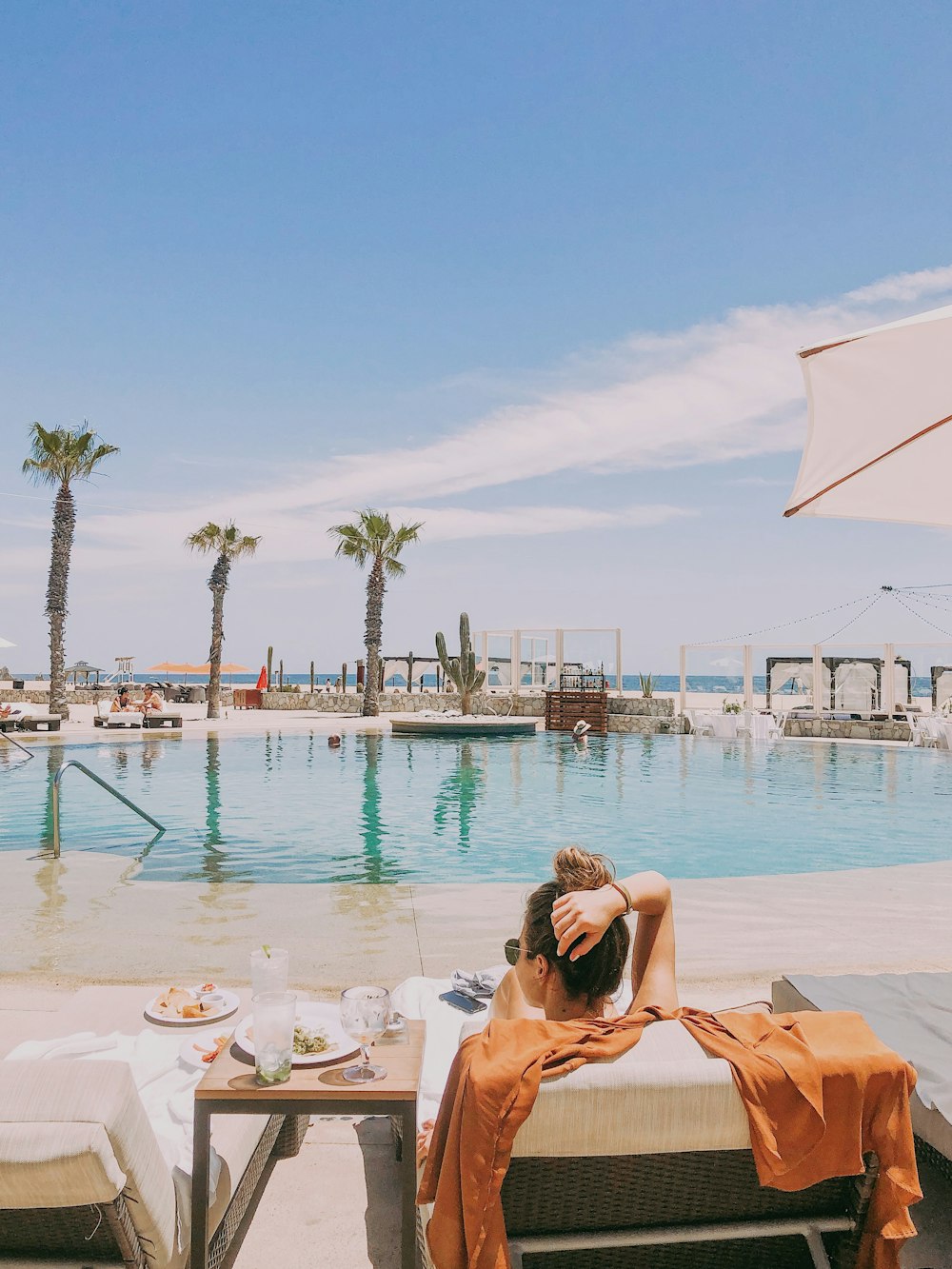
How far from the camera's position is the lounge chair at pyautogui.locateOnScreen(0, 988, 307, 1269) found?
1324 mm

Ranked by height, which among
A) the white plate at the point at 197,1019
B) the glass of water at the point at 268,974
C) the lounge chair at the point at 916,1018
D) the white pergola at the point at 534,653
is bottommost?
the white plate at the point at 197,1019

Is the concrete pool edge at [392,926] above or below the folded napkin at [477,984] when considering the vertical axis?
below

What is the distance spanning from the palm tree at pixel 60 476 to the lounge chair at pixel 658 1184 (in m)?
24.3

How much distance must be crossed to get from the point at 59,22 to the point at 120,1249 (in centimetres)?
1504

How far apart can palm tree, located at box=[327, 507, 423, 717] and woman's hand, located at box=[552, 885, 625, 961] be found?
23425 millimetres

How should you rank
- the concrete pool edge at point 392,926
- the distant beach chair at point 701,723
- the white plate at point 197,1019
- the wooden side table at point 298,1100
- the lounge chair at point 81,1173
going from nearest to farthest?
the lounge chair at point 81,1173, the wooden side table at point 298,1100, the white plate at point 197,1019, the concrete pool edge at point 392,926, the distant beach chair at point 701,723

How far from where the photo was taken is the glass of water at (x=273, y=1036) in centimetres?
183

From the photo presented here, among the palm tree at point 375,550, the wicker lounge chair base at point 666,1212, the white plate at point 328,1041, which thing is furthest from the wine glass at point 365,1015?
the palm tree at point 375,550

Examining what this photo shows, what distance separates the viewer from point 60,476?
77.5 ft

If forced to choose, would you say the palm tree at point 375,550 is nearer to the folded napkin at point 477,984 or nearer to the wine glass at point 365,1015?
the folded napkin at point 477,984

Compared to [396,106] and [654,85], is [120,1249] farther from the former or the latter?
[396,106]

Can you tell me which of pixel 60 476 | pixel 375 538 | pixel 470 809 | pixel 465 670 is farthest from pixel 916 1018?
pixel 60 476

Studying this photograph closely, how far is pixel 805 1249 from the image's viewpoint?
67.8 inches

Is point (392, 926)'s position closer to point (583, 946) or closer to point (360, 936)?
point (360, 936)
